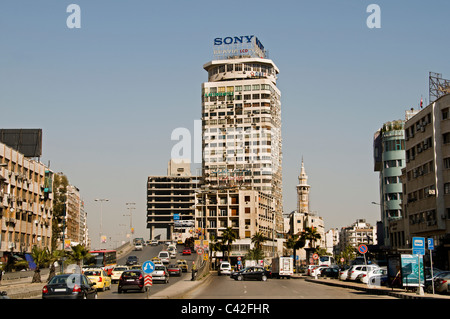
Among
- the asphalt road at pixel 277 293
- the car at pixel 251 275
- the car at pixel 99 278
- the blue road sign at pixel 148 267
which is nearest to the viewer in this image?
the blue road sign at pixel 148 267

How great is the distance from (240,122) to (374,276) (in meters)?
133

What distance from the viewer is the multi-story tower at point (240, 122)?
7003 inches

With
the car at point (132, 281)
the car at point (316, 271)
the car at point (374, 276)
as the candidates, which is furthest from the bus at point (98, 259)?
the car at point (132, 281)

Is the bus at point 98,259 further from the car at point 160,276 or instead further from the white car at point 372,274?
the white car at point 372,274

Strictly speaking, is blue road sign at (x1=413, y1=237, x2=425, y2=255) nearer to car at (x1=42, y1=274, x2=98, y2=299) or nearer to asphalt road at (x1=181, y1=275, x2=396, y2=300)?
asphalt road at (x1=181, y1=275, x2=396, y2=300)

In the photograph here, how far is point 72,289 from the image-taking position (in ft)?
83.2

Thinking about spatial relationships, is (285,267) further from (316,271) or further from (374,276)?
(374,276)

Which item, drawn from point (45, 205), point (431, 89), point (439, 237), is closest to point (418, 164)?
point (439, 237)

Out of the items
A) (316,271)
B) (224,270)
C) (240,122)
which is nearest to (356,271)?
(316,271)

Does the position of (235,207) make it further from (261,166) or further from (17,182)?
(17,182)

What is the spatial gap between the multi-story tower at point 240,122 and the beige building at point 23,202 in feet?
282

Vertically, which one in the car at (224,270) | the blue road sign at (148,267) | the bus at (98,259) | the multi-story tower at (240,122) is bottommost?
the car at (224,270)

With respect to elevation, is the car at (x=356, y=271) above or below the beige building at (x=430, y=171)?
below
